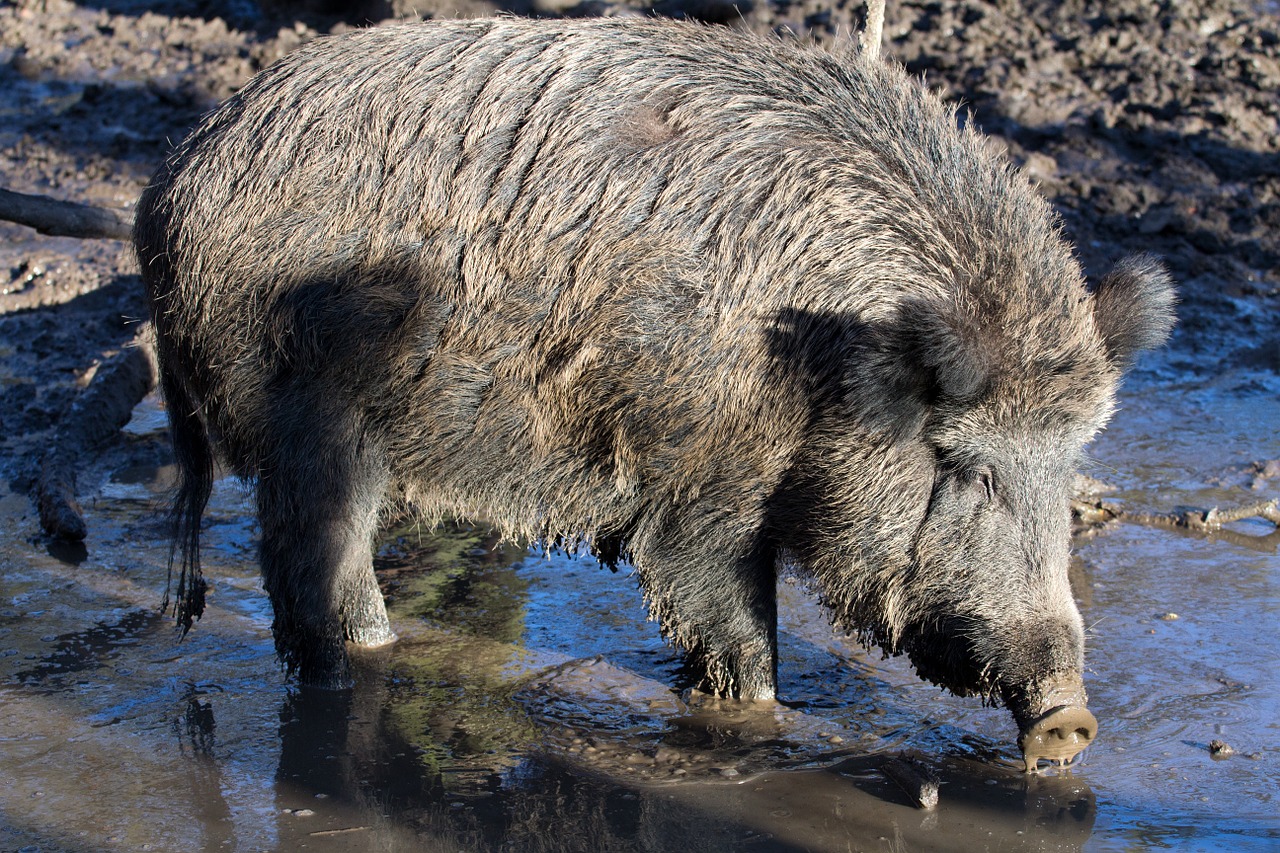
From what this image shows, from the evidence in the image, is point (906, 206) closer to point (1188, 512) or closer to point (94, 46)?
point (1188, 512)

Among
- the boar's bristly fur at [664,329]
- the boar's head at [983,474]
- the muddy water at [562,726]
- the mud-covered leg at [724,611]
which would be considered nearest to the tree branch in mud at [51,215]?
the muddy water at [562,726]

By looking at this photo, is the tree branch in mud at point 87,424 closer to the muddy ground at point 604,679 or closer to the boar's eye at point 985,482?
the muddy ground at point 604,679

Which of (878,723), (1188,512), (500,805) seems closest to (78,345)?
(500,805)

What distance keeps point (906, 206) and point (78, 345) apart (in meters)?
5.45

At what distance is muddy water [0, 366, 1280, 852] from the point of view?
3.81m

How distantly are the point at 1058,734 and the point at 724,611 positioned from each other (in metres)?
1.15

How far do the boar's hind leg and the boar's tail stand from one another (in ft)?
1.25

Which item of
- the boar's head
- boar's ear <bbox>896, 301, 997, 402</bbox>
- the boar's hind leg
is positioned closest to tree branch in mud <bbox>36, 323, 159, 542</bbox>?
the boar's hind leg

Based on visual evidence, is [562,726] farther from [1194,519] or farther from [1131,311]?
[1194,519]

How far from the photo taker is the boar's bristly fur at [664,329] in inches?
159

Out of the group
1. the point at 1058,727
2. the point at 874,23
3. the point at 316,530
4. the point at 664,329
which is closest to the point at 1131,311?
the point at 1058,727

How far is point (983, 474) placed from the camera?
13.3 feet

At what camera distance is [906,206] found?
13.7 feet

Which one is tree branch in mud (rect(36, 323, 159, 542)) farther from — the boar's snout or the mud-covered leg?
the boar's snout
